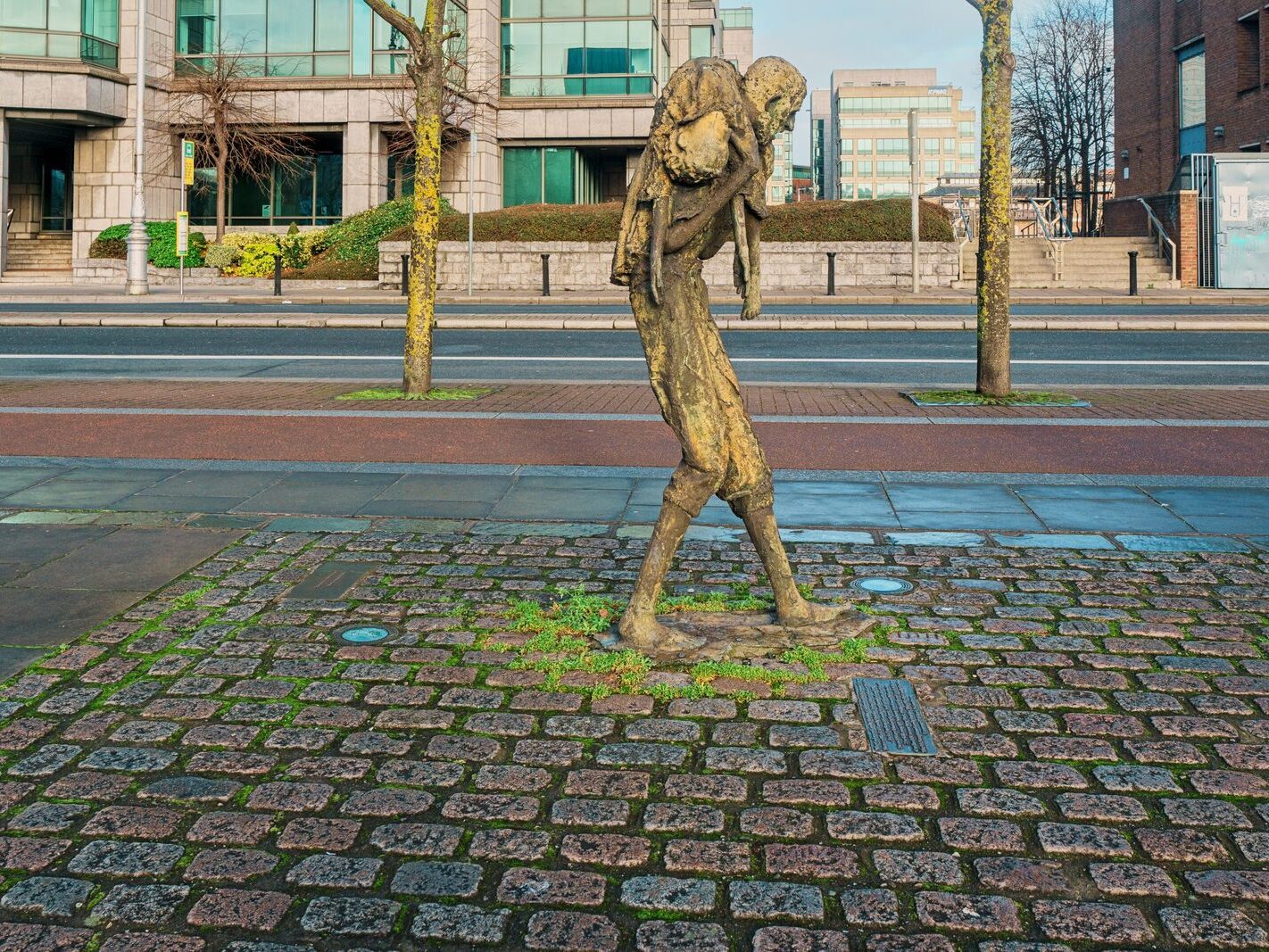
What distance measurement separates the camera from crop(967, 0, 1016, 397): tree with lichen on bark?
1155 centimetres

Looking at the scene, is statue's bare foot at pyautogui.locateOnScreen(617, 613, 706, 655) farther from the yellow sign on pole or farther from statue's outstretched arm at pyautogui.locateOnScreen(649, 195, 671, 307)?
the yellow sign on pole

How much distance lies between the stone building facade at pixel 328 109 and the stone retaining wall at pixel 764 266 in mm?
8577

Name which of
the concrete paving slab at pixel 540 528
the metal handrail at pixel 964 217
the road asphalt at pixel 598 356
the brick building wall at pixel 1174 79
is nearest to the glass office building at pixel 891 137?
the brick building wall at pixel 1174 79

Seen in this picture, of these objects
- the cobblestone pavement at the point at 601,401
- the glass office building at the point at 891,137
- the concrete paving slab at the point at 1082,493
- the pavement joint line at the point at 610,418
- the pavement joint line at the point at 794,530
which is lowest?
the pavement joint line at the point at 794,530

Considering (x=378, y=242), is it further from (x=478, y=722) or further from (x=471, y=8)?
(x=478, y=722)

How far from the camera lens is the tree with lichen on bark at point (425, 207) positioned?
11852 millimetres

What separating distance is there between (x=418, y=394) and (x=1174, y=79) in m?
38.8

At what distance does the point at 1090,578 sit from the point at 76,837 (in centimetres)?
421

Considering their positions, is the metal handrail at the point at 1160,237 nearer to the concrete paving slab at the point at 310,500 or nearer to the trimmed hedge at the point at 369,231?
the trimmed hedge at the point at 369,231

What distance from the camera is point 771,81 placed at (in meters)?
4.48

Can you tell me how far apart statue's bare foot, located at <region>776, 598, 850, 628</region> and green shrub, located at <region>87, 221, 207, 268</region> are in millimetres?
36832

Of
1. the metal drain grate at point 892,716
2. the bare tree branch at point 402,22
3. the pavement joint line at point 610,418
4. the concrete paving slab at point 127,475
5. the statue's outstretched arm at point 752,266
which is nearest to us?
the metal drain grate at point 892,716

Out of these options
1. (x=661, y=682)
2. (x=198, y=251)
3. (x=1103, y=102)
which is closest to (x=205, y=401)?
(x=661, y=682)

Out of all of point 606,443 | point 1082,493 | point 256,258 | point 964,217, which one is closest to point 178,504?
point 606,443
